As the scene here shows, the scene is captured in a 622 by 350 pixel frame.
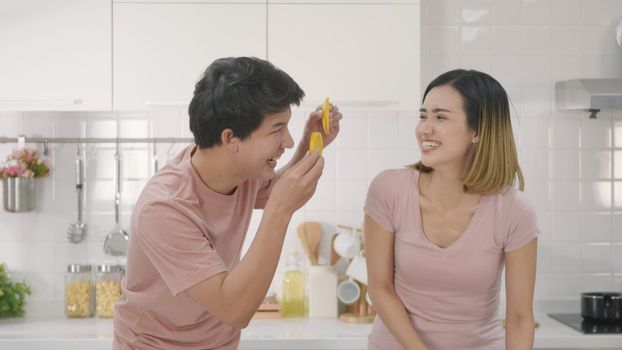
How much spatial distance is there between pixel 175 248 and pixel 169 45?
1.59 metres

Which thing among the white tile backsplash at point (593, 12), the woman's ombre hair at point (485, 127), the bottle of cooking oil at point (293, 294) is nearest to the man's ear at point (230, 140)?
the woman's ombre hair at point (485, 127)

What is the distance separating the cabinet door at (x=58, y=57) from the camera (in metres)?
3.32

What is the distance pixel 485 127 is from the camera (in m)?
2.37

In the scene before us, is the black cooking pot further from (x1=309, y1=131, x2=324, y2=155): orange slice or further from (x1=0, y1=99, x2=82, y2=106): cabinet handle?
(x1=0, y1=99, x2=82, y2=106): cabinet handle

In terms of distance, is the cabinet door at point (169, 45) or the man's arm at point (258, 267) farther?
the cabinet door at point (169, 45)

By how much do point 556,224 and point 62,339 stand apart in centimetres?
201

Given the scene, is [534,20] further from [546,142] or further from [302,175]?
[302,175]

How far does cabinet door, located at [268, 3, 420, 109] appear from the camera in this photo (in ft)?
10.9

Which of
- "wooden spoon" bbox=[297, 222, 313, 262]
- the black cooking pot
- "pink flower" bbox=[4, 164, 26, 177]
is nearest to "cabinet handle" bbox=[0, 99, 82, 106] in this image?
"pink flower" bbox=[4, 164, 26, 177]

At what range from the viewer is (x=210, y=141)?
197cm

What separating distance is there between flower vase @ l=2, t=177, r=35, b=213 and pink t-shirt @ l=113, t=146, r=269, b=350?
5.71ft

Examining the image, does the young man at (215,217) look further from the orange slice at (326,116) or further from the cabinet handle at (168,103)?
the cabinet handle at (168,103)

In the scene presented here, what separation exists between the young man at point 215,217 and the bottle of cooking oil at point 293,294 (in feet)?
4.91

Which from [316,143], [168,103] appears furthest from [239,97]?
[168,103]
